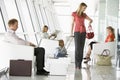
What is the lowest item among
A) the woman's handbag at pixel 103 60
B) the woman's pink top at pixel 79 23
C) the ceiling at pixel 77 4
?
the woman's handbag at pixel 103 60

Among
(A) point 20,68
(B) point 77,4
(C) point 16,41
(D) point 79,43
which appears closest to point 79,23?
(D) point 79,43

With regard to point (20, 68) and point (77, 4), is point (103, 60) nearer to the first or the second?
point (20, 68)

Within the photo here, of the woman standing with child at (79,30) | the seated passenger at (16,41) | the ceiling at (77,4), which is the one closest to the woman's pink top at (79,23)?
the woman standing with child at (79,30)

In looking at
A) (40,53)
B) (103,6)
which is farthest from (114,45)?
(103,6)

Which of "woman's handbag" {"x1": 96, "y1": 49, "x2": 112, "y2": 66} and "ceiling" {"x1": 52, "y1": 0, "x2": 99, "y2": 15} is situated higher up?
"ceiling" {"x1": 52, "y1": 0, "x2": 99, "y2": 15}

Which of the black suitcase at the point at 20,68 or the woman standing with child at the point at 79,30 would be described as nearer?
the black suitcase at the point at 20,68

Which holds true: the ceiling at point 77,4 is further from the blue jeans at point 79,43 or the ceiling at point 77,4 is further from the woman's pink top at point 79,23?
the blue jeans at point 79,43

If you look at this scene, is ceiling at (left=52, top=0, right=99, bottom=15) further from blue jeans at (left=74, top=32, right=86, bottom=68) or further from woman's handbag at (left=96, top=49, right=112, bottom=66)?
blue jeans at (left=74, top=32, right=86, bottom=68)

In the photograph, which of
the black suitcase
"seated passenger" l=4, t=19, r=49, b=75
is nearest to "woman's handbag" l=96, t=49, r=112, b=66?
"seated passenger" l=4, t=19, r=49, b=75

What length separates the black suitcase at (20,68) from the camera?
244 inches

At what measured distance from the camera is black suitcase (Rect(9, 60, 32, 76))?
6.19 meters

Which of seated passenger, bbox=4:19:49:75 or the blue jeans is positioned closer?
seated passenger, bbox=4:19:49:75

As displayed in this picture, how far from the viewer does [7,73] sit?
620 centimetres

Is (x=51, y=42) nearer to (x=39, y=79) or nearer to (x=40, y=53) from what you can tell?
(x=40, y=53)
